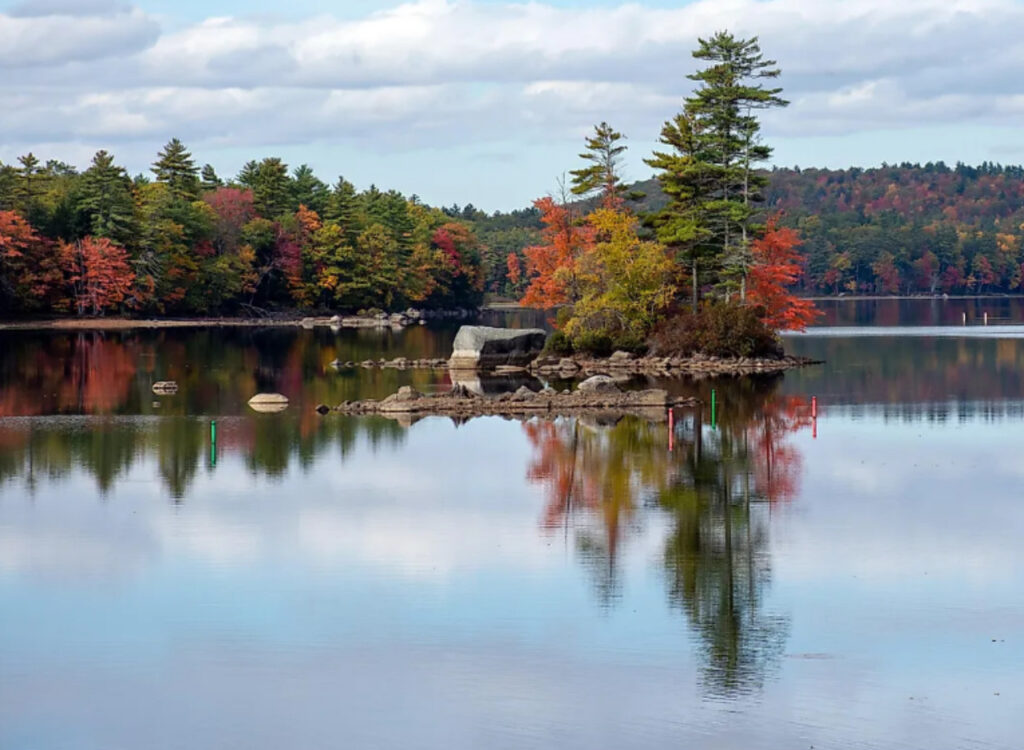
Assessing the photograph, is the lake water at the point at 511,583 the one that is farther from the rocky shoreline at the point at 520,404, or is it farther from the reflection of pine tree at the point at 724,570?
the rocky shoreline at the point at 520,404

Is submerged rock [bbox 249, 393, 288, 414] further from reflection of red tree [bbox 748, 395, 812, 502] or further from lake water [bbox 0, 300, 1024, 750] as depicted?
reflection of red tree [bbox 748, 395, 812, 502]

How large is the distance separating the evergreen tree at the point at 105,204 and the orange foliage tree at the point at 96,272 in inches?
62.1

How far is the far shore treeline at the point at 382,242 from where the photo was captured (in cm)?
7912

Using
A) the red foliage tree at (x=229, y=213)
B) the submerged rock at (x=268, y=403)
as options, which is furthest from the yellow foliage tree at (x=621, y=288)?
the red foliage tree at (x=229, y=213)

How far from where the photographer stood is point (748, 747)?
16.6 meters

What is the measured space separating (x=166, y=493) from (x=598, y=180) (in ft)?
193

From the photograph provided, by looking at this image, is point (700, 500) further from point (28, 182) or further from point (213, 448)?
point (28, 182)

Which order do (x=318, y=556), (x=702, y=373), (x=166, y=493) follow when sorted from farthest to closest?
(x=702, y=373), (x=166, y=493), (x=318, y=556)

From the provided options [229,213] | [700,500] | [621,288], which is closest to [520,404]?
[700,500]

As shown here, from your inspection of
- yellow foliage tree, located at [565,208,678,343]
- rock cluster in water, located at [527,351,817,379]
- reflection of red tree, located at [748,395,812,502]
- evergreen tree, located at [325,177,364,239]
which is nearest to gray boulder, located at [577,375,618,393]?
reflection of red tree, located at [748,395,812,502]

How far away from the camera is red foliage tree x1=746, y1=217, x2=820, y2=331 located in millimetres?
80625

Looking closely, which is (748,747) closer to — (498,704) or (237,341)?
(498,704)

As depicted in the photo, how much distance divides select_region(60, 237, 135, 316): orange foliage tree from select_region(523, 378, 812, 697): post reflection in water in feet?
259

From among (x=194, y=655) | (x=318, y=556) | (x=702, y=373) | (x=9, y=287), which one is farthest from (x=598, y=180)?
Result: (x=194, y=655)
